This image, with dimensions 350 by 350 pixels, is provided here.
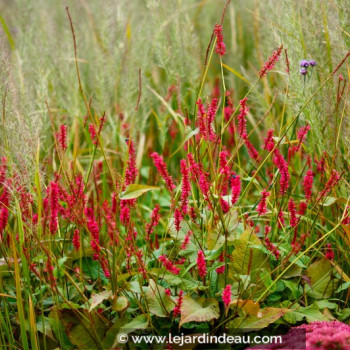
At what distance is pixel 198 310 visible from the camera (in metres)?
1.66

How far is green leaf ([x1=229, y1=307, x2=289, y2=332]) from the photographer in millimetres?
1687

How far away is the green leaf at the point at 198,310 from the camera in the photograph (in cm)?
161

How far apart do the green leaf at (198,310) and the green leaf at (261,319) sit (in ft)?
0.30

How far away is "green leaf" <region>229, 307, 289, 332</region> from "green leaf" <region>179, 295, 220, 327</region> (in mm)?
91

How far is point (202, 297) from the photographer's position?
1.76 meters

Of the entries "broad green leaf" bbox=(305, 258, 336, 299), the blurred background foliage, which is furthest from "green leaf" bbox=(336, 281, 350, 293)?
the blurred background foliage

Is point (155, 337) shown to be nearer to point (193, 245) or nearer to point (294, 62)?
point (193, 245)

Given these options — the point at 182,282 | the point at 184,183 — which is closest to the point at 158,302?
the point at 182,282

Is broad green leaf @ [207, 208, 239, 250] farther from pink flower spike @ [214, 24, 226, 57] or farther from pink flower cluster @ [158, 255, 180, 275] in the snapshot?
pink flower spike @ [214, 24, 226, 57]

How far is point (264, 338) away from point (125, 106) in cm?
173

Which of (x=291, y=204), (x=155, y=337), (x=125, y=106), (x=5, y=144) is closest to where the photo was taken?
(x=155, y=337)

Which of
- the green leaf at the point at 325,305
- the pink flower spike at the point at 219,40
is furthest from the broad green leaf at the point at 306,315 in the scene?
the pink flower spike at the point at 219,40

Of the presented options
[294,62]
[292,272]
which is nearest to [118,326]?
[292,272]

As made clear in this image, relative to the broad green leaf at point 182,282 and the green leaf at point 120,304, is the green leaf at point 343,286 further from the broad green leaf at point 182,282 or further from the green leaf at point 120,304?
the green leaf at point 120,304
